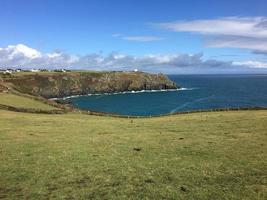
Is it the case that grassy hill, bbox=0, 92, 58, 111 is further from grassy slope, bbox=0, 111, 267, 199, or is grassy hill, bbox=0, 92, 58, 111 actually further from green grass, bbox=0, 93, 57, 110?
grassy slope, bbox=0, 111, 267, 199

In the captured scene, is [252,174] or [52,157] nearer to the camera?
[252,174]

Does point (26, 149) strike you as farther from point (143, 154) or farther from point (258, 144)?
point (258, 144)

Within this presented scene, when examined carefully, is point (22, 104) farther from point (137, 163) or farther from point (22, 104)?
point (137, 163)

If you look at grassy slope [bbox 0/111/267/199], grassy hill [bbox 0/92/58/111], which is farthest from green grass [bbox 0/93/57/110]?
grassy slope [bbox 0/111/267/199]

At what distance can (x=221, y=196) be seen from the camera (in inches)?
636

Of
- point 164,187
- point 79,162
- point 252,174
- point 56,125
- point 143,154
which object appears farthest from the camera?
point 56,125

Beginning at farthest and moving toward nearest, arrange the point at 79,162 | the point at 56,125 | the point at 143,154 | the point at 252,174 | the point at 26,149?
1. the point at 56,125
2. the point at 26,149
3. the point at 143,154
4. the point at 79,162
5. the point at 252,174

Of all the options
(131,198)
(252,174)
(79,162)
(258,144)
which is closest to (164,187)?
(131,198)

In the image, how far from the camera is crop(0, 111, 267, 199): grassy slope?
16969mm

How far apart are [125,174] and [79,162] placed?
3.38 meters

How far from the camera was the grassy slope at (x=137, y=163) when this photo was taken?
1697cm

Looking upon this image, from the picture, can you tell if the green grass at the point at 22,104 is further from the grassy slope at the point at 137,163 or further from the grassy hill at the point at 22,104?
the grassy slope at the point at 137,163

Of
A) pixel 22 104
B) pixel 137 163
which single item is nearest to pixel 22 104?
pixel 22 104

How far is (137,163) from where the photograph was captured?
2108cm
